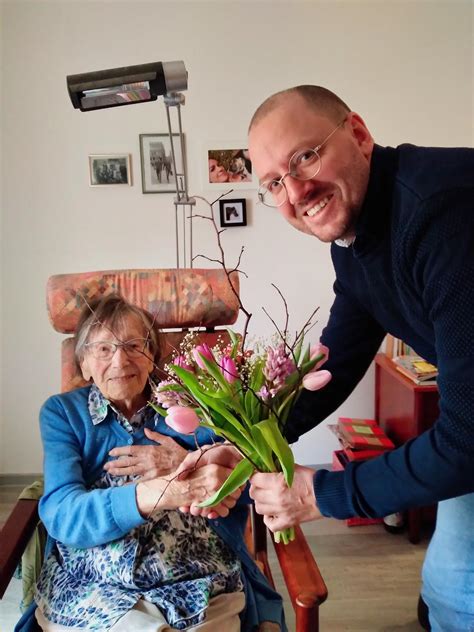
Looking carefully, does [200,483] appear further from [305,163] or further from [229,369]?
[305,163]

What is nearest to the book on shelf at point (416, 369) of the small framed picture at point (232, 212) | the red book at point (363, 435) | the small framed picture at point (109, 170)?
the red book at point (363, 435)

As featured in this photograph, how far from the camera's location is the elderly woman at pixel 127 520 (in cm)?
117

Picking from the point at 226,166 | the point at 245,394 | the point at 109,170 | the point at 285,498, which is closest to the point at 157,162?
the point at 109,170

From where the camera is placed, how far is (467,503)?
1.09 metres

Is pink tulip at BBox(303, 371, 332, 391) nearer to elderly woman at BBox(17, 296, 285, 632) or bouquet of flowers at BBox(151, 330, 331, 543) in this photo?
bouquet of flowers at BBox(151, 330, 331, 543)

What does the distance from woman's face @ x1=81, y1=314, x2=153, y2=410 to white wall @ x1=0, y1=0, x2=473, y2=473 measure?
1.34m

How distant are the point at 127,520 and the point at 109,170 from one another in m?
1.95

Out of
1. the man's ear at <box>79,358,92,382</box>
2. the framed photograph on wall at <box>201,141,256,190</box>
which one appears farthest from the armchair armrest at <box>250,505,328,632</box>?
the framed photograph on wall at <box>201,141,256,190</box>

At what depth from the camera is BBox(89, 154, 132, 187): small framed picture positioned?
2.63 metres

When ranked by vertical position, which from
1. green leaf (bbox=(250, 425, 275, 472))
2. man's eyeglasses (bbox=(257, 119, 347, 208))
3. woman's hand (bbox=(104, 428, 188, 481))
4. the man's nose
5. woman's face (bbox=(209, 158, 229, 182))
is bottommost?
woman's hand (bbox=(104, 428, 188, 481))

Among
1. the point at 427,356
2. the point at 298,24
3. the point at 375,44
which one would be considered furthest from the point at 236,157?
the point at 427,356

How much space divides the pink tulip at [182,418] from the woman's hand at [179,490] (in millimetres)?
317

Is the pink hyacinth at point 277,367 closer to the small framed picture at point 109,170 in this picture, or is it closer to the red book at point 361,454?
the red book at point 361,454

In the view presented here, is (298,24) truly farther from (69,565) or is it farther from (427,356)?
(69,565)
